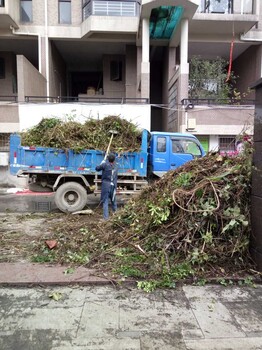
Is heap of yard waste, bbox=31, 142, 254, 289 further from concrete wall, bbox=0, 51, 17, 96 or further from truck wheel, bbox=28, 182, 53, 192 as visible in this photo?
concrete wall, bbox=0, 51, 17, 96

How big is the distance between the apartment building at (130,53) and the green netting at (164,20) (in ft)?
0.17

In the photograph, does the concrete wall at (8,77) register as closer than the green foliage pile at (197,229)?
No

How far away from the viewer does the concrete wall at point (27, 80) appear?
13359mm

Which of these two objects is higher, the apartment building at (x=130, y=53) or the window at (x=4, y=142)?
the apartment building at (x=130, y=53)

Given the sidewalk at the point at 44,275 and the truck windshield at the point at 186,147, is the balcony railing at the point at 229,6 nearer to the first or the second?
the truck windshield at the point at 186,147

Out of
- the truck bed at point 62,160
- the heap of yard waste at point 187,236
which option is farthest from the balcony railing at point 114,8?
the heap of yard waste at point 187,236

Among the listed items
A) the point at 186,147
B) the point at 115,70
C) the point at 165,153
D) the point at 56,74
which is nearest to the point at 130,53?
the point at 115,70

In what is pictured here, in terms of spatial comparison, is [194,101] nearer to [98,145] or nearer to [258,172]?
[98,145]

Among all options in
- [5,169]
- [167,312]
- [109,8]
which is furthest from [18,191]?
[167,312]

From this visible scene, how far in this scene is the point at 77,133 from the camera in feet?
26.9

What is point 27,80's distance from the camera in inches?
541

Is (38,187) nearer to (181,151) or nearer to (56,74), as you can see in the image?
(181,151)

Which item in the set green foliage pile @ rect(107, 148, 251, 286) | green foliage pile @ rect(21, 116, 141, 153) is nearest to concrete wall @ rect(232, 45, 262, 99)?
green foliage pile @ rect(21, 116, 141, 153)

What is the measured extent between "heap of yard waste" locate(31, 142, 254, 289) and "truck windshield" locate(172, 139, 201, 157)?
3.84 metres
